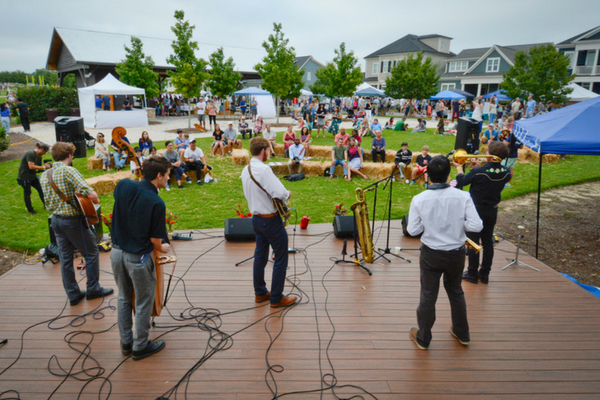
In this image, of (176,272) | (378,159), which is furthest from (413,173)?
(176,272)

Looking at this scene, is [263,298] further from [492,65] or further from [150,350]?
[492,65]

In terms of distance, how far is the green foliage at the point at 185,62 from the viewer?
19188 mm

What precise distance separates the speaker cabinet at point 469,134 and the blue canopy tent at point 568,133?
4.51 feet

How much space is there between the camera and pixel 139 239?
118 inches

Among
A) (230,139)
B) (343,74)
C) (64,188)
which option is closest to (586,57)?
(343,74)

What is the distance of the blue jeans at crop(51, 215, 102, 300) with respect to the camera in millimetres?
3943

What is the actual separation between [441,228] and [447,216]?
11 cm

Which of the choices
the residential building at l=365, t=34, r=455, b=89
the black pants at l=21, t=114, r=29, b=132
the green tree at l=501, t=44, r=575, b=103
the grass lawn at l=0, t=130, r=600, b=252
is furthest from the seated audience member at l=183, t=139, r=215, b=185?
the residential building at l=365, t=34, r=455, b=89

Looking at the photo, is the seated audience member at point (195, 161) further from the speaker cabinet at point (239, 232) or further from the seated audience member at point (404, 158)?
the seated audience member at point (404, 158)

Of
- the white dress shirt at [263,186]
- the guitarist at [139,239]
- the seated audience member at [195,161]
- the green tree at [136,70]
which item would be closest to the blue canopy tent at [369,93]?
the green tree at [136,70]

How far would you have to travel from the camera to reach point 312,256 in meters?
5.66

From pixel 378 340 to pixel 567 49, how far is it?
142 feet

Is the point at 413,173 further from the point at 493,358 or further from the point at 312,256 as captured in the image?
the point at 493,358

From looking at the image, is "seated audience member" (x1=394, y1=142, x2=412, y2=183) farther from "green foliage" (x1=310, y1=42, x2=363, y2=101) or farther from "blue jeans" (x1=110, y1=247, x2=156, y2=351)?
"green foliage" (x1=310, y1=42, x2=363, y2=101)
